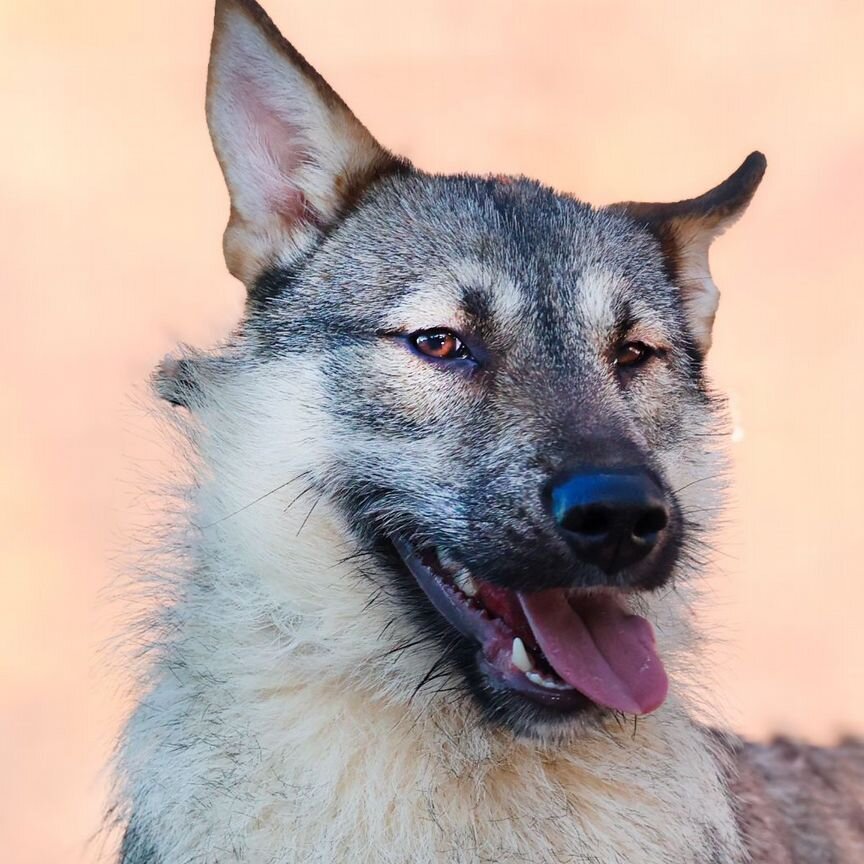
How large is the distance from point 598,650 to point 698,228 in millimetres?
1660

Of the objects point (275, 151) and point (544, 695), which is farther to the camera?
point (275, 151)

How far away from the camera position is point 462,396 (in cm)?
300

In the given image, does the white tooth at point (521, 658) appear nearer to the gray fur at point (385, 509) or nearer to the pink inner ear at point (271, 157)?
the gray fur at point (385, 509)

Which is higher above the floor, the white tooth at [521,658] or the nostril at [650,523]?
the nostril at [650,523]

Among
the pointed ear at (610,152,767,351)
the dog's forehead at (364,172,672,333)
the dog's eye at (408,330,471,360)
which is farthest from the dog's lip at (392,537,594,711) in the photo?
the pointed ear at (610,152,767,351)

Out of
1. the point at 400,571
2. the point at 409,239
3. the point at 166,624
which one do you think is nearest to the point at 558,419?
the point at 400,571

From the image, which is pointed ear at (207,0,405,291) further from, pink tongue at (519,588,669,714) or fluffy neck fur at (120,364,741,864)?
pink tongue at (519,588,669,714)

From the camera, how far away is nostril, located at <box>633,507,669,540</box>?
2.59 metres

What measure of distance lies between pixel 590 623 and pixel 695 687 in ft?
1.99

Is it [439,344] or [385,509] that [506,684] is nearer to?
[385,509]

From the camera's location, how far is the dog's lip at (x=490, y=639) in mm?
2732

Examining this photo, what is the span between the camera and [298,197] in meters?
3.54

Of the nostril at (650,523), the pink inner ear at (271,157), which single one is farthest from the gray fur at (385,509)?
the nostril at (650,523)

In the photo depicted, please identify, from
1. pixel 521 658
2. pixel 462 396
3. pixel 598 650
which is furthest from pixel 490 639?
pixel 462 396
